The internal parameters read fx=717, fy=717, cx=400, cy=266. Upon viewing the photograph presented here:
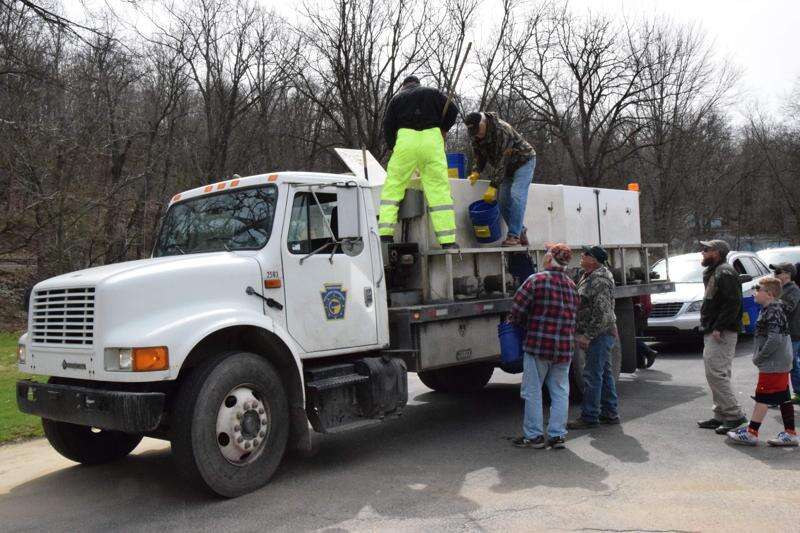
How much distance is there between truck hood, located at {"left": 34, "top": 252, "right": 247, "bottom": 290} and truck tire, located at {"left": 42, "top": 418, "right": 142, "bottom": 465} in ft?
4.06

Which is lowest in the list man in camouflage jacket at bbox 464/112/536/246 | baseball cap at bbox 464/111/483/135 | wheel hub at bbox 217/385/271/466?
wheel hub at bbox 217/385/271/466

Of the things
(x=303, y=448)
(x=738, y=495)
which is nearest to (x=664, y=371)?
(x=738, y=495)

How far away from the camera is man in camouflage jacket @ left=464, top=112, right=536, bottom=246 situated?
308 inches

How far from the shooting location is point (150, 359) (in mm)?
4859

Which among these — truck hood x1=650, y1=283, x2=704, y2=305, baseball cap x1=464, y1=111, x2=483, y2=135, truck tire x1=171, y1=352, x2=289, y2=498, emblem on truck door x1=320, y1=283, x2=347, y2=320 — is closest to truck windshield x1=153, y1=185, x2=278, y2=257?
emblem on truck door x1=320, y1=283, x2=347, y2=320

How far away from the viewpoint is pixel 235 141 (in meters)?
22.2

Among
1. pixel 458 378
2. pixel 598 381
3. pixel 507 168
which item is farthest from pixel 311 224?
pixel 458 378

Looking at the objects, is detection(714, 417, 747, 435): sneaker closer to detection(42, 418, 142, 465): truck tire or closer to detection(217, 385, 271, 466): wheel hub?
detection(217, 385, 271, 466): wheel hub

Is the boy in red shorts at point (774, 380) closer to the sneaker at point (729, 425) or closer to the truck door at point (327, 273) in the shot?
the sneaker at point (729, 425)

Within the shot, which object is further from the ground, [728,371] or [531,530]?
[728,371]

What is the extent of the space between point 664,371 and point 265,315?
7432mm

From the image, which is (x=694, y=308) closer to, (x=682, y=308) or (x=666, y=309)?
(x=682, y=308)

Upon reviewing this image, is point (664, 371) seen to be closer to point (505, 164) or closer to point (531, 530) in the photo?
point (505, 164)

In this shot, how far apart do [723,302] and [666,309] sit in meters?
6.07
